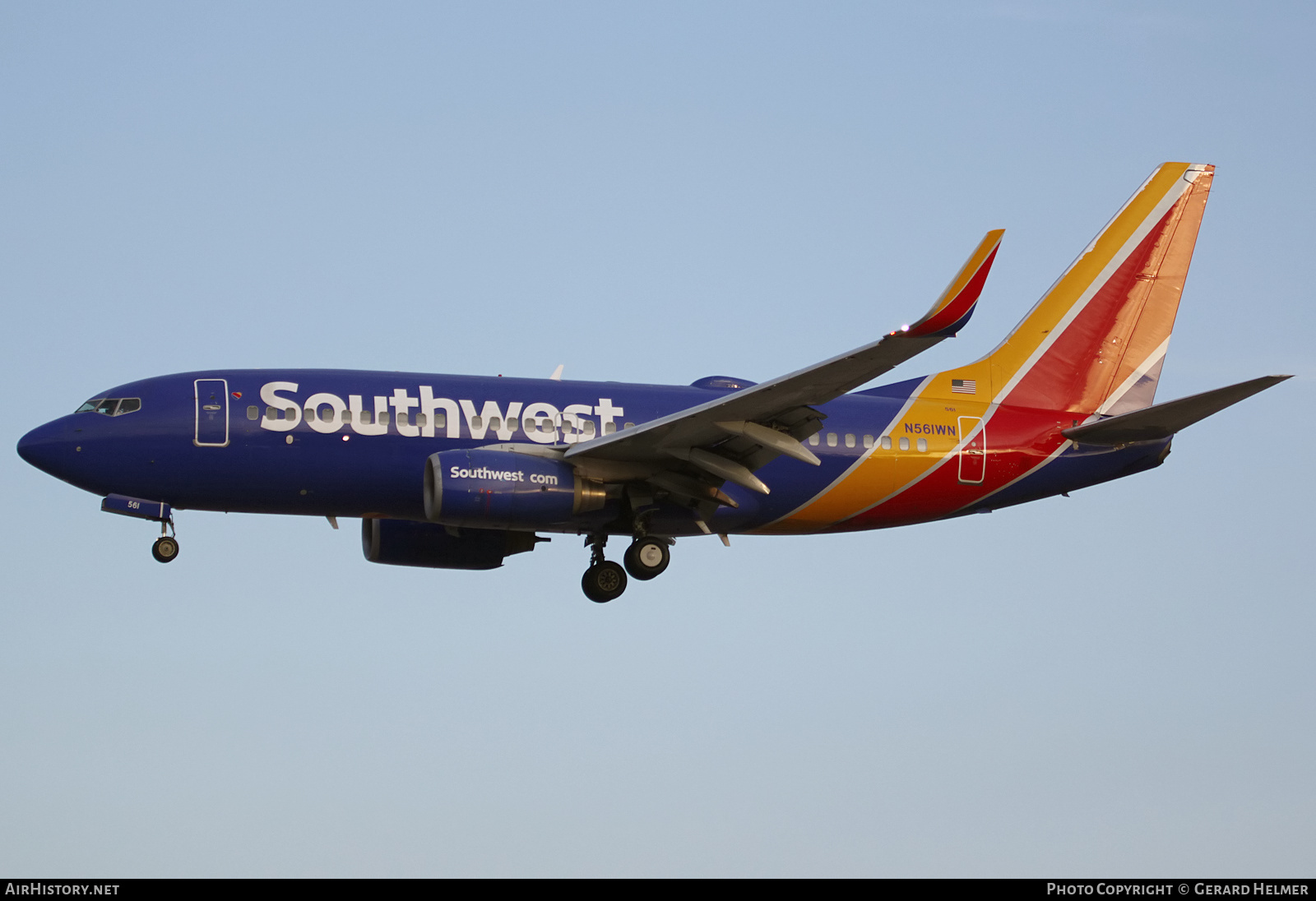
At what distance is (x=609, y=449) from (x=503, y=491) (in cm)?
220

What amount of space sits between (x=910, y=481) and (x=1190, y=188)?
1124cm

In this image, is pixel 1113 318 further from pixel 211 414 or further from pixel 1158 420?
pixel 211 414

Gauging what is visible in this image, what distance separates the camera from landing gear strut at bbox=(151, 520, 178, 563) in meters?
33.0

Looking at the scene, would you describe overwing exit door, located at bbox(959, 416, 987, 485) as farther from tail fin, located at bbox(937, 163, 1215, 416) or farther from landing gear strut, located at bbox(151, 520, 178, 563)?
landing gear strut, located at bbox(151, 520, 178, 563)

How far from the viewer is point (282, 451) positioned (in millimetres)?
32344

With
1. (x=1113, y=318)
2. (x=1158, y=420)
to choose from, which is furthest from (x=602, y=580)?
(x=1113, y=318)

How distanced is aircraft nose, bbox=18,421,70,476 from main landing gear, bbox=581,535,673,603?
417 inches

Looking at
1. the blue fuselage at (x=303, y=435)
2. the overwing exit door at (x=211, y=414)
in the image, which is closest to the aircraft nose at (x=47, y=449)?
the blue fuselage at (x=303, y=435)

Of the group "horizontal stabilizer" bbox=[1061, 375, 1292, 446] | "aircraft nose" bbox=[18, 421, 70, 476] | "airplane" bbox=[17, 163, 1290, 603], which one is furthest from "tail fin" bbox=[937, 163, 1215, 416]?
"aircraft nose" bbox=[18, 421, 70, 476]

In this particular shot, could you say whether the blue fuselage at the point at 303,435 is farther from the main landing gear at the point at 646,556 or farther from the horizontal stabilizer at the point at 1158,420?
the horizontal stabilizer at the point at 1158,420

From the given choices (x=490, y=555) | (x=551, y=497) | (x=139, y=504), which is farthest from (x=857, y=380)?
(x=139, y=504)

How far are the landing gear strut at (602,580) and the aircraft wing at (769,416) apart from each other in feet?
8.48

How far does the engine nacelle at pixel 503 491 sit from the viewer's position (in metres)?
31.4

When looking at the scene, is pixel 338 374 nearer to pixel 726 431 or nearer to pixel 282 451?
pixel 282 451
